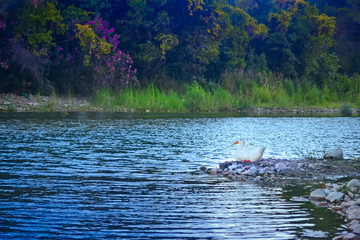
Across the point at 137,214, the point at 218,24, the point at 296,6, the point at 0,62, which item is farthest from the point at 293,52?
the point at 137,214

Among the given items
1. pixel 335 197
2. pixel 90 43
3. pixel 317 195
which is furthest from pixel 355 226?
pixel 90 43

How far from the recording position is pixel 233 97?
96.7 feet

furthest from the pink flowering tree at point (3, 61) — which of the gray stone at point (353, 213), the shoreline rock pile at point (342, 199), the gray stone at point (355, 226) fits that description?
the gray stone at point (355, 226)

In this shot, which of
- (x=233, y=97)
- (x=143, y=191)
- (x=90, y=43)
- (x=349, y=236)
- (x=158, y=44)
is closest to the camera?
(x=349, y=236)

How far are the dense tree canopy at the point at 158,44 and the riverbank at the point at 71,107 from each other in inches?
43.5

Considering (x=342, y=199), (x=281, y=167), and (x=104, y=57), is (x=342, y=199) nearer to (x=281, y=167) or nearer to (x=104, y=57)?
(x=281, y=167)

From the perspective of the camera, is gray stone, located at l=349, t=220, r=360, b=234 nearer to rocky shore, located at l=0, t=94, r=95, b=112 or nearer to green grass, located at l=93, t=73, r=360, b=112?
rocky shore, located at l=0, t=94, r=95, b=112

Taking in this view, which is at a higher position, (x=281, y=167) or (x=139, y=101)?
(x=281, y=167)

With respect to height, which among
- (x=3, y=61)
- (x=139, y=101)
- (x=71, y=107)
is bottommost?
(x=71, y=107)

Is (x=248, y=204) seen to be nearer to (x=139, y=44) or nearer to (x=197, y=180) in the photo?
(x=197, y=180)

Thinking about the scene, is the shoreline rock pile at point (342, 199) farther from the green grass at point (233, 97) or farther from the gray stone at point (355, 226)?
the green grass at point (233, 97)

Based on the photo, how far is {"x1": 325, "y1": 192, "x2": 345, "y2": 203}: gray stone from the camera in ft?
22.6

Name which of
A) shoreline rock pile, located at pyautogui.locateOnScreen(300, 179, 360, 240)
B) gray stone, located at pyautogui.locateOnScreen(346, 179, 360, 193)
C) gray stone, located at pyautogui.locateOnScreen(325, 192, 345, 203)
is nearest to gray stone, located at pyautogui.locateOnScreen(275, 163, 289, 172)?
shoreline rock pile, located at pyautogui.locateOnScreen(300, 179, 360, 240)

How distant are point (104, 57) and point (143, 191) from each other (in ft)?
71.4
